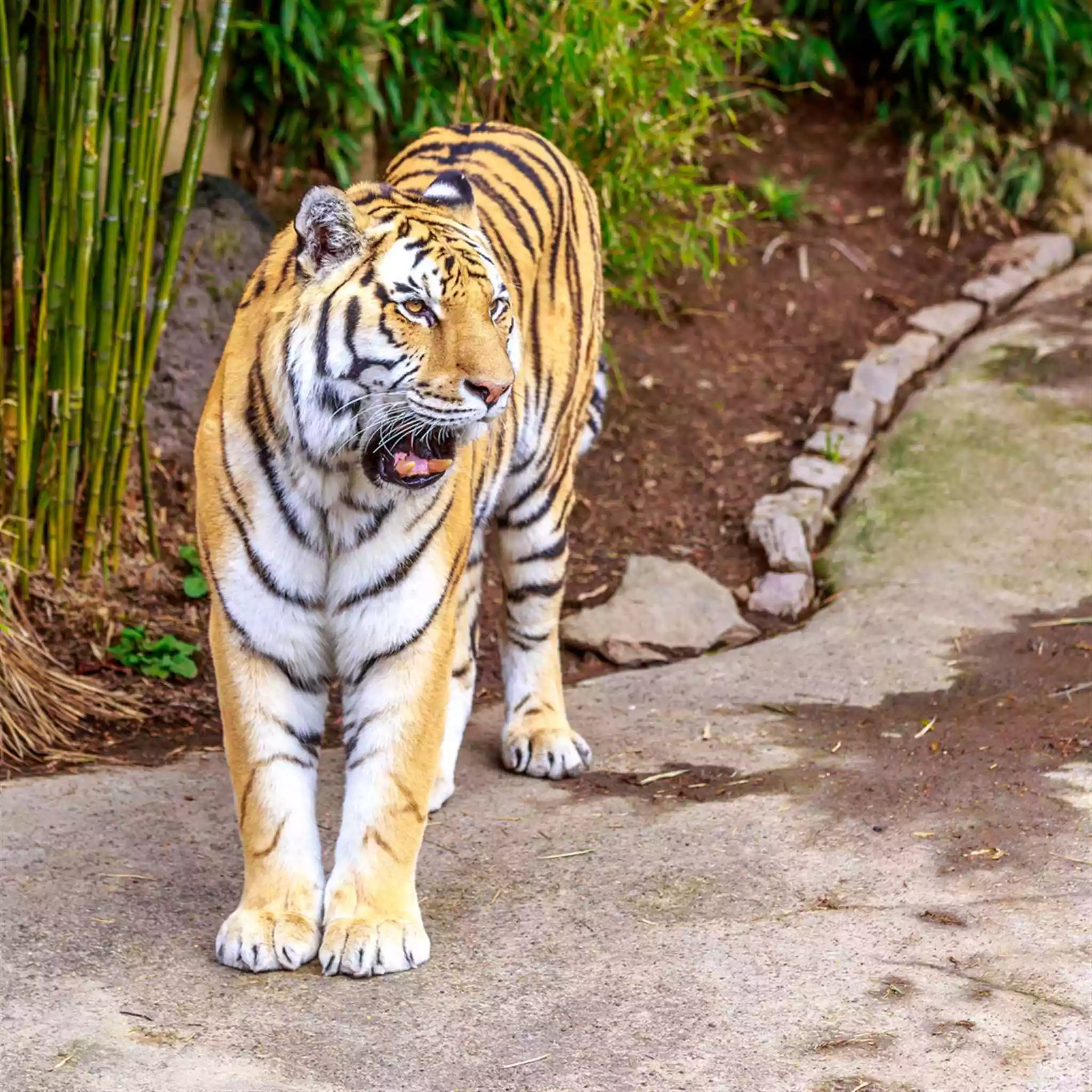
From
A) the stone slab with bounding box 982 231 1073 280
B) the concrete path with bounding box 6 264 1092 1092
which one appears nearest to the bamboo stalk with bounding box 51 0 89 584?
the concrete path with bounding box 6 264 1092 1092

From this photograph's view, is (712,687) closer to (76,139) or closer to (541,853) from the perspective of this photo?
(541,853)

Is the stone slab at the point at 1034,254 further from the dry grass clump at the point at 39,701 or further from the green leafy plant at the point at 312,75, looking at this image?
the dry grass clump at the point at 39,701

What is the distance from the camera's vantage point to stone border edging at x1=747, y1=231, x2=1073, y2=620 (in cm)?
512

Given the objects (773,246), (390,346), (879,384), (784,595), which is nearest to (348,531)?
(390,346)

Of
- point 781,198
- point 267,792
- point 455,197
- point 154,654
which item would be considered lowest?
point 154,654

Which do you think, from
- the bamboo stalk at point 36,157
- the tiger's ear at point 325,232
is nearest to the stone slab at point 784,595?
the bamboo stalk at point 36,157

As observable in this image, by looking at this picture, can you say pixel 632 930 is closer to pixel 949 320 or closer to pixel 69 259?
pixel 69 259

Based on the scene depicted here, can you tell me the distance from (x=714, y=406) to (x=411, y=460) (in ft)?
11.7

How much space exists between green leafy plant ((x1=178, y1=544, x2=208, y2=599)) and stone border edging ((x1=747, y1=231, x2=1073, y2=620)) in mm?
1635

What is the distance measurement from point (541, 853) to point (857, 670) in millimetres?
1363

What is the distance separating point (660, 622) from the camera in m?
4.86

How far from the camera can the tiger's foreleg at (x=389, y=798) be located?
290 cm

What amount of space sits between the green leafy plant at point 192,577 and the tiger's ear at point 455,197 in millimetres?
1803

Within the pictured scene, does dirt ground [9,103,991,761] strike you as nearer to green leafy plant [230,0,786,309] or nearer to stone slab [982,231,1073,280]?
stone slab [982,231,1073,280]
